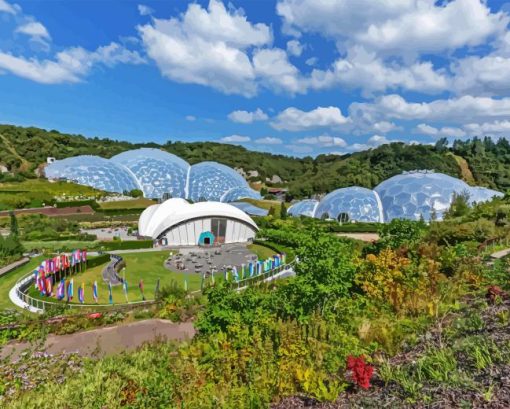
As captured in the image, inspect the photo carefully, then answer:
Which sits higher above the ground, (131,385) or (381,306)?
(381,306)

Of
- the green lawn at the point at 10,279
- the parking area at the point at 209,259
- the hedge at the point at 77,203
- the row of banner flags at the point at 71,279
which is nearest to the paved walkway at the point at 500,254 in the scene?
the row of banner flags at the point at 71,279

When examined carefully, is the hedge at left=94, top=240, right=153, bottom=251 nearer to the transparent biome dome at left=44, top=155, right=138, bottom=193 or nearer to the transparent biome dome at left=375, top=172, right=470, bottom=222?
the transparent biome dome at left=375, top=172, right=470, bottom=222

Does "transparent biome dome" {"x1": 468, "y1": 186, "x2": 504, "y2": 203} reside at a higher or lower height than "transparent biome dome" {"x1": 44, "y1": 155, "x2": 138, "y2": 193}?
lower

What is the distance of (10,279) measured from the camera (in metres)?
23.2

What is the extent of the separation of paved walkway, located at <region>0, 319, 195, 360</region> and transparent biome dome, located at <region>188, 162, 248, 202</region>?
175 feet

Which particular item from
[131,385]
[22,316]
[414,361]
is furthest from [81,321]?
[414,361]

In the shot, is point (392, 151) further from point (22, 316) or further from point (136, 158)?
point (22, 316)

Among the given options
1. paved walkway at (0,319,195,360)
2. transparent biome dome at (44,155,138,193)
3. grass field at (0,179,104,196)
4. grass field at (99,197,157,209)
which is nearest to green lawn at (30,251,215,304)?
paved walkway at (0,319,195,360)

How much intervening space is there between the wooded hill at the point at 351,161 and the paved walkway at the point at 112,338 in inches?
2665

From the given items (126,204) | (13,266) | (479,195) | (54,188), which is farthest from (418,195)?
(54,188)

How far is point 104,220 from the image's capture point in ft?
163

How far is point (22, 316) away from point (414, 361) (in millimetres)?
15666

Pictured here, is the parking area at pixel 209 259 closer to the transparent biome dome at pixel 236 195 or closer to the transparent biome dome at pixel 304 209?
the transparent biome dome at pixel 304 209

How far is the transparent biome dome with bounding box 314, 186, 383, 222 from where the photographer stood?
4597 cm
